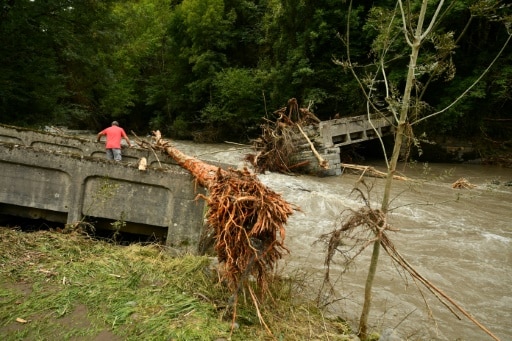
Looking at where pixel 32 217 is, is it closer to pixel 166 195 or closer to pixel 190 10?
pixel 166 195

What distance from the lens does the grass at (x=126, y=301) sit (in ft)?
9.47

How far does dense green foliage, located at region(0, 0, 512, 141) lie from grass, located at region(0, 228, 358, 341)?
8.92 feet

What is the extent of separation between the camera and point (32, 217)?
555cm

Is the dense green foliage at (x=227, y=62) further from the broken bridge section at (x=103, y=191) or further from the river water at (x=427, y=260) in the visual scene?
the broken bridge section at (x=103, y=191)

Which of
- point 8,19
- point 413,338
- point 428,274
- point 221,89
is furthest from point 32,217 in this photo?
point 221,89

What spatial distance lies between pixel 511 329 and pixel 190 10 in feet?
90.1

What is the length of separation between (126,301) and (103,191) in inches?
96.9

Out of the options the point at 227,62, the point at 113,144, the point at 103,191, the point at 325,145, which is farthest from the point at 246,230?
the point at 227,62

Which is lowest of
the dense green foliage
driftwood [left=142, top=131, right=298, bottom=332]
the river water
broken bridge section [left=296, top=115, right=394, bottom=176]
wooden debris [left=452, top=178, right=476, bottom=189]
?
the river water

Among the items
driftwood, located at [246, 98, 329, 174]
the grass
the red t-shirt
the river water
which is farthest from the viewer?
driftwood, located at [246, 98, 329, 174]

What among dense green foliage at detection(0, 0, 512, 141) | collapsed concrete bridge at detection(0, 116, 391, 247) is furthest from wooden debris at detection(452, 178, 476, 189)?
collapsed concrete bridge at detection(0, 116, 391, 247)

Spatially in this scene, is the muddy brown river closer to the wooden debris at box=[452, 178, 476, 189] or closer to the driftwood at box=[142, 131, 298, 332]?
the wooden debris at box=[452, 178, 476, 189]

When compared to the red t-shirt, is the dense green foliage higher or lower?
higher

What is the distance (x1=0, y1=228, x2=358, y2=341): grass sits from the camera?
2887 millimetres
